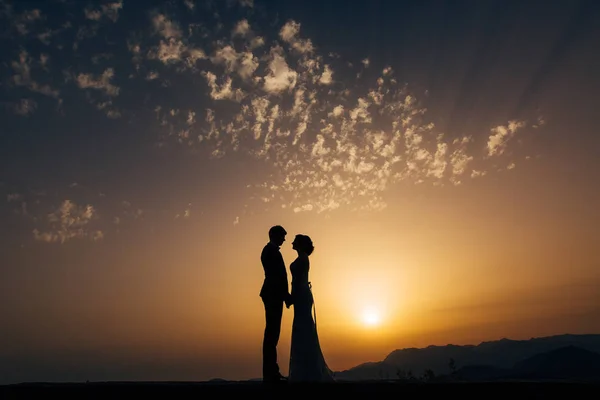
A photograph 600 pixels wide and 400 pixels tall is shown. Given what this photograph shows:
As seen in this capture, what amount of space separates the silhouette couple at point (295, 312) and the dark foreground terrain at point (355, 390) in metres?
2.15

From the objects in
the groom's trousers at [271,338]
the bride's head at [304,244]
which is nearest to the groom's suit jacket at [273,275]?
the groom's trousers at [271,338]

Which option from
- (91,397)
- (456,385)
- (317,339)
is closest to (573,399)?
(456,385)

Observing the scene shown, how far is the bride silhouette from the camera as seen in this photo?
11812 millimetres

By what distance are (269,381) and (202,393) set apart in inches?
92.4

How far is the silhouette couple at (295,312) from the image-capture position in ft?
35.2

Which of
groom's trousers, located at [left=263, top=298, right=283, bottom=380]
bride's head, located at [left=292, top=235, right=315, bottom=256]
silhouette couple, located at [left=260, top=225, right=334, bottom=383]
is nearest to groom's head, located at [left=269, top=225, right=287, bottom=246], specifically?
silhouette couple, located at [left=260, top=225, right=334, bottom=383]

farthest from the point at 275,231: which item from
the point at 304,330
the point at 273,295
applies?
the point at 304,330

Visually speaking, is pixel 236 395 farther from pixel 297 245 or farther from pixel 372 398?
pixel 297 245

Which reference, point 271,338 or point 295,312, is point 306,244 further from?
point 271,338

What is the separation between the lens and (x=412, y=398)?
7215 millimetres

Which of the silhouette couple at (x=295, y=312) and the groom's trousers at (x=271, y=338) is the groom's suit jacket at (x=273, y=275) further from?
the groom's trousers at (x=271, y=338)

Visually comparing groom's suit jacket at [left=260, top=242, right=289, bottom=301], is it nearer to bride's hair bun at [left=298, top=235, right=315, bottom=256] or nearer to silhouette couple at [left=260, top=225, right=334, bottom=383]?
silhouette couple at [left=260, top=225, right=334, bottom=383]

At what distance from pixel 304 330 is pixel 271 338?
5.14 ft

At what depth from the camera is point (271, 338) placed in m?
10.7
